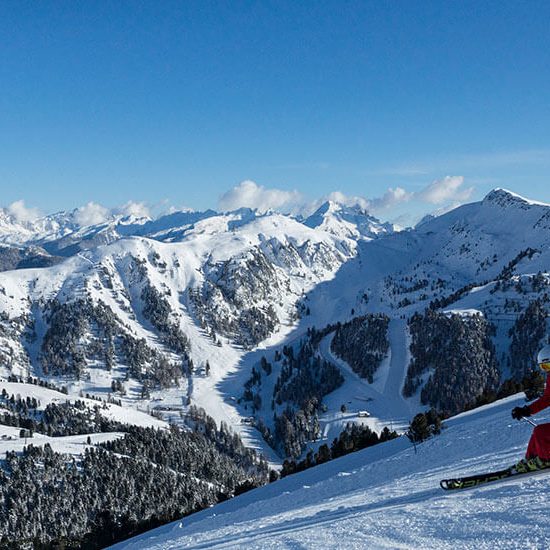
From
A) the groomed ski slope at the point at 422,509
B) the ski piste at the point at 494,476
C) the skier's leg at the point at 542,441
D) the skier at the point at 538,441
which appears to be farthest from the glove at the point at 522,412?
the groomed ski slope at the point at 422,509

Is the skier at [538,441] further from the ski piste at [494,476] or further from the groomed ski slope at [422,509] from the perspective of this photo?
the groomed ski slope at [422,509]

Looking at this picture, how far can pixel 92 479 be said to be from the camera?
142 m

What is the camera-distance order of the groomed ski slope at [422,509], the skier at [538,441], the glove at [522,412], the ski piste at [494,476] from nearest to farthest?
the groomed ski slope at [422,509]
the skier at [538,441]
the glove at [522,412]
the ski piste at [494,476]

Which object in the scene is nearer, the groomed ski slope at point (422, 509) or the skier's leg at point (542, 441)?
the groomed ski slope at point (422, 509)

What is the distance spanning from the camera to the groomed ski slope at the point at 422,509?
43.1 feet

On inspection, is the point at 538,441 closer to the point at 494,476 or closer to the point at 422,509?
the point at 494,476

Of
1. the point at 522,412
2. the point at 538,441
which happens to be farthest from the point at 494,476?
the point at 522,412

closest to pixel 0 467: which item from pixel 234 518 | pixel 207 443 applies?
pixel 207 443

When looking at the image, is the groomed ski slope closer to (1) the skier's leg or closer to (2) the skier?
(2) the skier

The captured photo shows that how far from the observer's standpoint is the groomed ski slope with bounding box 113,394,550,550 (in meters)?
13.1

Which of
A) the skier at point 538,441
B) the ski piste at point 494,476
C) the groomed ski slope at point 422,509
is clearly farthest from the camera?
the ski piste at point 494,476

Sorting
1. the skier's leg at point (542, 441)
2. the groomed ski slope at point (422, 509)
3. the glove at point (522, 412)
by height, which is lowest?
the groomed ski slope at point (422, 509)

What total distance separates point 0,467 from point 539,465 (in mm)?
157198

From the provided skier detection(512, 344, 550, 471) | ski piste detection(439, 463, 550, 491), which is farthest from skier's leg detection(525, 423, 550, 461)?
ski piste detection(439, 463, 550, 491)
